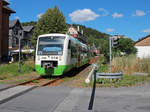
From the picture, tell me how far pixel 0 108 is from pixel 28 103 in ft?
3.25

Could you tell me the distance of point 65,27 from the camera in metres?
35.2

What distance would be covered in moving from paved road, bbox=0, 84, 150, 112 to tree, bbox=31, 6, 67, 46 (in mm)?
27063

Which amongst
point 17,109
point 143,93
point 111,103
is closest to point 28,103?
point 17,109

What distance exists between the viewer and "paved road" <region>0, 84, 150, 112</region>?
6043 millimetres

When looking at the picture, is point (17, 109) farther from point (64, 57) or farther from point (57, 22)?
point (57, 22)

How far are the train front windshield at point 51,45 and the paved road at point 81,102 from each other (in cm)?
541

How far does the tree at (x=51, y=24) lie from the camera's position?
34688mm

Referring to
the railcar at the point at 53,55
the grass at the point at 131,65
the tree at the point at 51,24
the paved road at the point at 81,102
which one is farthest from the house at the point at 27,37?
the paved road at the point at 81,102

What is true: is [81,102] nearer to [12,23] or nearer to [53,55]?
[53,55]

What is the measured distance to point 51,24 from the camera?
115 ft

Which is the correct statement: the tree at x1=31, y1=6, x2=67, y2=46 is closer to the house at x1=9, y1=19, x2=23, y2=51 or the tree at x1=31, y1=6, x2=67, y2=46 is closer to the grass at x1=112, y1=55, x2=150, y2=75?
the house at x1=9, y1=19, x2=23, y2=51

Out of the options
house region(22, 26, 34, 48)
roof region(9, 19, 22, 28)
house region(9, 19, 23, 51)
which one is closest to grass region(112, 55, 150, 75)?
house region(9, 19, 23, 51)

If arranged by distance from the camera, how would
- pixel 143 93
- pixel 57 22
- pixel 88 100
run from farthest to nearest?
pixel 57 22 < pixel 143 93 < pixel 88 100

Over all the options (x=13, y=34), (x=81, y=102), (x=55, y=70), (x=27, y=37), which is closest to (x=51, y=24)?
(x=13, y=34)
